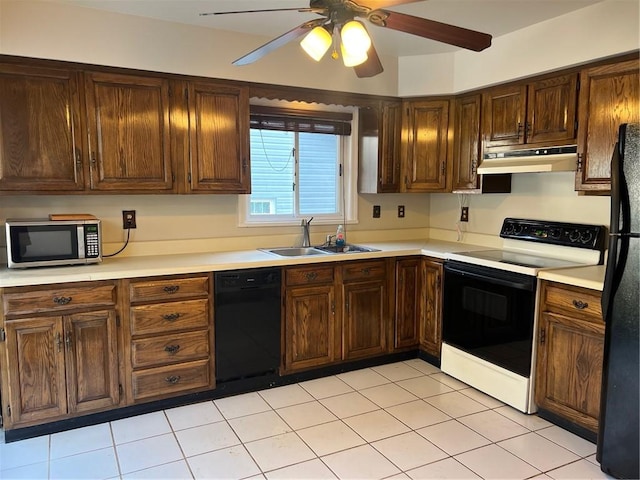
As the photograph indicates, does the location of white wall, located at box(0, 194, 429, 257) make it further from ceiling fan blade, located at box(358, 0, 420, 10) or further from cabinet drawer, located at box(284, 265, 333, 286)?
ceiling fan blade, located at box(358, 0, 420, 10)

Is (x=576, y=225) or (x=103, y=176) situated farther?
(x=576, y=225)

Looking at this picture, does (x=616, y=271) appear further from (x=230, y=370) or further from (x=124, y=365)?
(x=124, y=365)

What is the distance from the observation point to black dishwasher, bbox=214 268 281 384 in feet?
10.0

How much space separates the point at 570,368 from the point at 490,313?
0.59m

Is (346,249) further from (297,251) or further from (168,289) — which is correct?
(168,289)

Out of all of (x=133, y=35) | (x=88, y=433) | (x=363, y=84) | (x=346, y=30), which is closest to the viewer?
(x=346, y=30)

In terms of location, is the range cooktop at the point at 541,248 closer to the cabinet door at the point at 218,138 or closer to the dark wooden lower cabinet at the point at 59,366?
the cabinet door at the point at 218,138

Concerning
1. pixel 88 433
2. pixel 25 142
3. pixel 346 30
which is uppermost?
pixel 346 30

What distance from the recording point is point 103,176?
2.93 metres

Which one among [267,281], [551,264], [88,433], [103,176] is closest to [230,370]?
[267,281]

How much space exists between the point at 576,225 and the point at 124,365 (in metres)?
3.00

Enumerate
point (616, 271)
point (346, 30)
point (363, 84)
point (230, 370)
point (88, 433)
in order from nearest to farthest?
point (346, 30), point (616, 271), point (88, 433), point (230, 370), point (363, 84)

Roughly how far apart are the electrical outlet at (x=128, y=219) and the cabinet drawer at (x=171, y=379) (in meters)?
1.00

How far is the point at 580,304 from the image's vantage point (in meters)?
2.58
